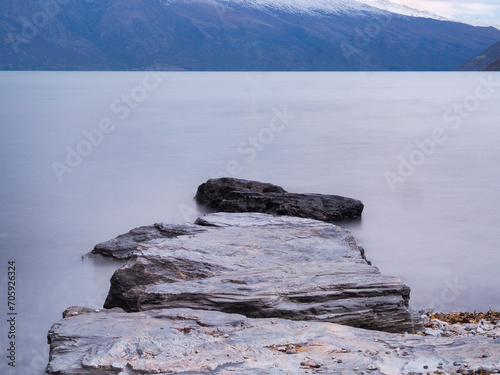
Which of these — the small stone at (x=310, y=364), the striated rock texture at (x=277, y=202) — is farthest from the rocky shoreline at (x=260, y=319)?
the striated rock texture at (x=277, y=202)

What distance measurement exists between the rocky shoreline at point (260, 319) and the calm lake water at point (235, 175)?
1.57 meters

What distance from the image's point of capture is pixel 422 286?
1130cm

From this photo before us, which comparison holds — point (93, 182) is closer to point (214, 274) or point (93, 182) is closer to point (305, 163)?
point (305, 163)

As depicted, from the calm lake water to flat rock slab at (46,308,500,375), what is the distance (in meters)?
1.75

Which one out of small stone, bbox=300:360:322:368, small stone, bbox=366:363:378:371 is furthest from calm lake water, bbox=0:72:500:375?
small stone, bbox=366:363:378:371

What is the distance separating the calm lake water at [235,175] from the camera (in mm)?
11453

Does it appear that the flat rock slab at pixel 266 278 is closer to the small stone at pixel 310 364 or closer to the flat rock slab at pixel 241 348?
the flat rock slab at pixel 241 348

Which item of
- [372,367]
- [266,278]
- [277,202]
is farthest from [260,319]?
[277,202]

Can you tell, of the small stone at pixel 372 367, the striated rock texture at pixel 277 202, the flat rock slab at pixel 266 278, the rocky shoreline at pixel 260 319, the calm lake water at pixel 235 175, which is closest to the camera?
the small stone at pixel 372 367

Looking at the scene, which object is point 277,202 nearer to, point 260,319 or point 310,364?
point 260,319

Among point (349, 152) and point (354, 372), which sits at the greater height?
point (349, 152)

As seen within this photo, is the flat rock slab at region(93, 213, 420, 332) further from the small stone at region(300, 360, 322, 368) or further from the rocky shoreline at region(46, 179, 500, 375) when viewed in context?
the small stone at region(300, 360, 322, 368)

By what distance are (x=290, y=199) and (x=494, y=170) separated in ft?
42.8

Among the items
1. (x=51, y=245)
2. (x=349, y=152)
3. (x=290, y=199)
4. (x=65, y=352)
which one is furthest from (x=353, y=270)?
(x=349, y=152)
